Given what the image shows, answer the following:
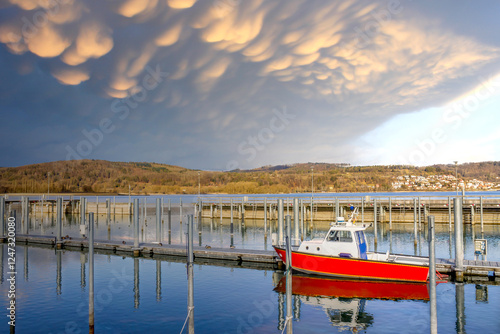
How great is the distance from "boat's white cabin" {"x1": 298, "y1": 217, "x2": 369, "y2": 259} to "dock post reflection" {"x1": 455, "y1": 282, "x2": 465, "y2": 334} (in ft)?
15.8

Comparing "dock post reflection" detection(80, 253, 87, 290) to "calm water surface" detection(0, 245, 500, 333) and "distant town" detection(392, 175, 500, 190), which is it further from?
"distant town" detection(392, 175, 500, 190)

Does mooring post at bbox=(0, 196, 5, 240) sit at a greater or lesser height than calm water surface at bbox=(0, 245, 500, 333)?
greater

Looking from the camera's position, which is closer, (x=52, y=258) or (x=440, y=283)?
(x=440, y=283)

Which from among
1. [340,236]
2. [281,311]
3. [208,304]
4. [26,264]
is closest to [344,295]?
[340,236]

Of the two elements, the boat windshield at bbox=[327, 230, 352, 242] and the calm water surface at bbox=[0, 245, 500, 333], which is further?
the boat windshield at bbox=[327, 230, 352, 242]

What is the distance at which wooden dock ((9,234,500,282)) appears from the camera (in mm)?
21016

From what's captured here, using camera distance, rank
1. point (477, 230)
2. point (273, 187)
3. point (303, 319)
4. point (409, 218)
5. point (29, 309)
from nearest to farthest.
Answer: point (303, 319)
point (29, 309)
point (477, 230)
point (409, 218)
point (273, 187)

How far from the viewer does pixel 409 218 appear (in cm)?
5634

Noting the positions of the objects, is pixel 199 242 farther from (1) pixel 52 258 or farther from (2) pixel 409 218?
(2) pixel 409 218

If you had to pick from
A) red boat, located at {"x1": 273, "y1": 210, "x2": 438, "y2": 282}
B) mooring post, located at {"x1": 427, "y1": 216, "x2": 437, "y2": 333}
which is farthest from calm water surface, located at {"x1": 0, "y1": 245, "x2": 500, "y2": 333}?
mooring post, located at {"x1": 427, "y1": 216, "x2": 437, "y2": 333}

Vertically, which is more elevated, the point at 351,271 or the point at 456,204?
the point at 456,204

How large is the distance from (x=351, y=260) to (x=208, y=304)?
8138 millimetres

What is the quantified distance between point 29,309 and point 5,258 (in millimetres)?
14726

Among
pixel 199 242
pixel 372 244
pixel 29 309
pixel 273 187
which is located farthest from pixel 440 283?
pixel 273 187
